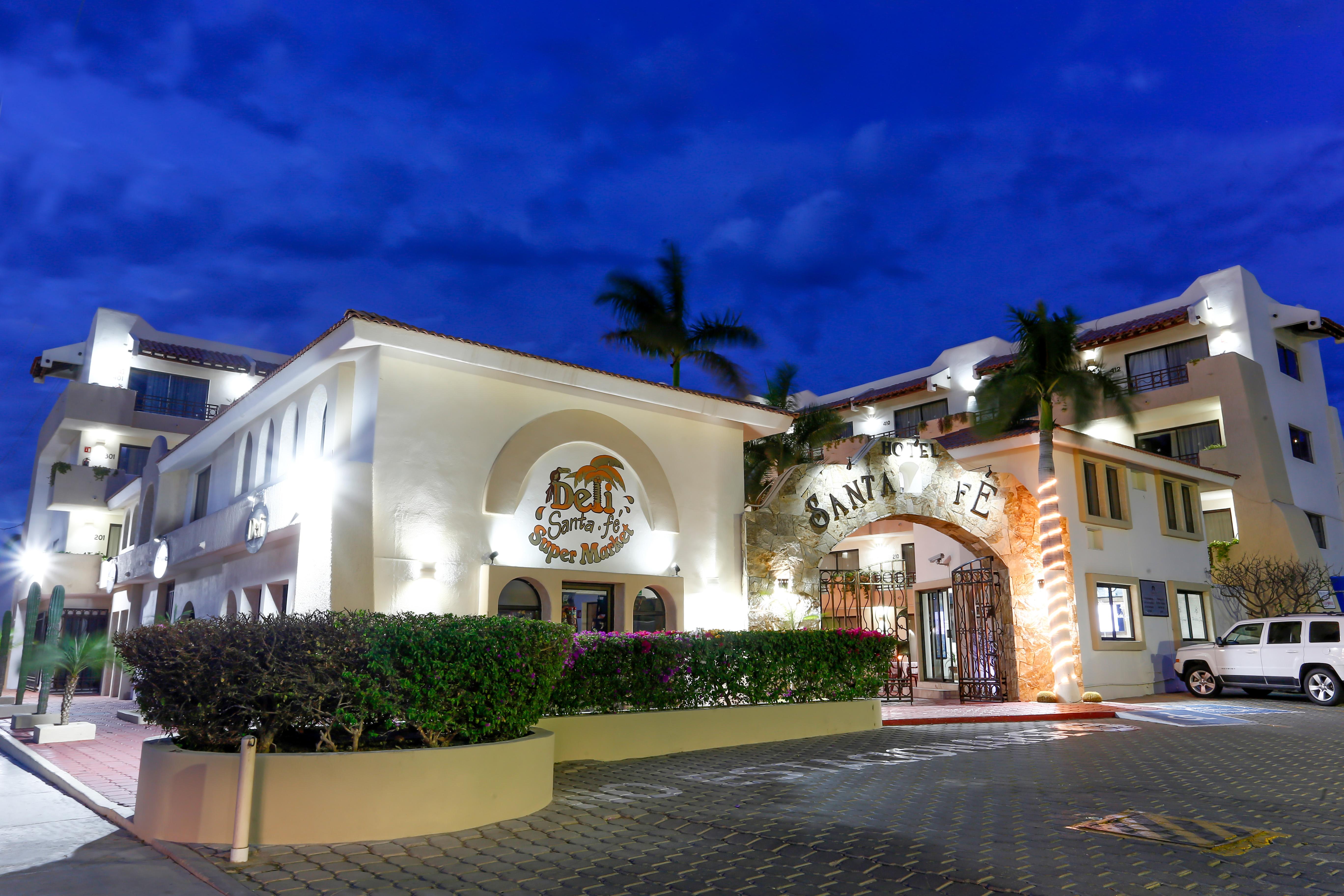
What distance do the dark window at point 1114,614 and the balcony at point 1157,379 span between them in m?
10.8

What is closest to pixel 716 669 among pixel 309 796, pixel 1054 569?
pixel 309 796

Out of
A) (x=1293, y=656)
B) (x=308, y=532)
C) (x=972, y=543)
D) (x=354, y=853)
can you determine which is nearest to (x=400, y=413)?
(x=308, y=532)

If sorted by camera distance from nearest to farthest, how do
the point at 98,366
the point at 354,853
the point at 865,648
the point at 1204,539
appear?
the point at 354,853, the point at 865,648, the point at 1204,539, the point at 98,366

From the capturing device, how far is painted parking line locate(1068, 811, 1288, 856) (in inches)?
236

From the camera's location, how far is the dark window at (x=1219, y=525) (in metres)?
27.8

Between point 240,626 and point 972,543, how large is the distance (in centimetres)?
1613

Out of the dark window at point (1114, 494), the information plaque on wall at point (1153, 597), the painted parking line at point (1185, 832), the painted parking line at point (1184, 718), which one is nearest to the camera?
the painted parking line at point (1185, 832)

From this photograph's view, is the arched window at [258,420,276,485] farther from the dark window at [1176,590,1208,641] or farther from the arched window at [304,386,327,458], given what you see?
the dark window at [1176,590,1208,641]

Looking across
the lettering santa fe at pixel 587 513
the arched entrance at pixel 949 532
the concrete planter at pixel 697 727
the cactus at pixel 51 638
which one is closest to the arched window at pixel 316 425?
the lettering santa fe at pixel 587 513

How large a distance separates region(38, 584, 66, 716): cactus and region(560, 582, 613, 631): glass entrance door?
7.76 meters

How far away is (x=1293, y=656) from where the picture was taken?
711 inches

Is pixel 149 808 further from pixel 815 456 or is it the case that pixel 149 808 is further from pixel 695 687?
pixel 815 456

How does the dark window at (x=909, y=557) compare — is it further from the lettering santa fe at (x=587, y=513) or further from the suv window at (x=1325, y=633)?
the lettering santa fe at (x=587, y=513)

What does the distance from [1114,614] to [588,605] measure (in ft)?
42.7
